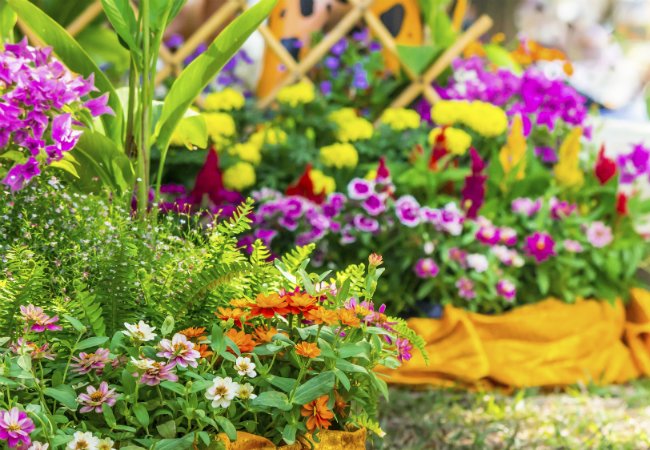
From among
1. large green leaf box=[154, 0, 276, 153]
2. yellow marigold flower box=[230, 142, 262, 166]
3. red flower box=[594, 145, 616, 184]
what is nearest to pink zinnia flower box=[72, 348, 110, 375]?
large green leaf box=[154, 0, 276, 153]

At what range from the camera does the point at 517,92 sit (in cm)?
361

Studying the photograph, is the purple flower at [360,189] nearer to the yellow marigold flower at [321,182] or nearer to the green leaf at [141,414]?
the yellow marigold flower at [321,182]

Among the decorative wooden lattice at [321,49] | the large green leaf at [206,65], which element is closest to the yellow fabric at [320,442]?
the large green leaf at [206,65]

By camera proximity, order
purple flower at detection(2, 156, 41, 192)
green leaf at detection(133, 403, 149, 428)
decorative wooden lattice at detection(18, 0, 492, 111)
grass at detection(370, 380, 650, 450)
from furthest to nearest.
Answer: decorative wooden lattice at detection(18, 0, 492, 111)
grass at detection(370, 380, 650, 450)
purple flower at detection(2, 156, 41, 192)
green leaf at detection(133, 403, 149, 428)

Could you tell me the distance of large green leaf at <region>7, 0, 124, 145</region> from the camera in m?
1.97

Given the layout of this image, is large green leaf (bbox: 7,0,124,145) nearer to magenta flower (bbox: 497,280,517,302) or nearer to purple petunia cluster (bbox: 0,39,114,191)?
purple petunia cluster (bbox: 0,39,114,191)

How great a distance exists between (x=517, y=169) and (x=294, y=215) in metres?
0.86

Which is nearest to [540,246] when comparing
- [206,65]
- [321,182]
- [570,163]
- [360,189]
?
[570,163]

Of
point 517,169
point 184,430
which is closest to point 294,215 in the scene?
point 517,169

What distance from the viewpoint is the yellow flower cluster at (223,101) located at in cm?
336

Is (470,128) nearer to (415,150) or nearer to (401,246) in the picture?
(415,150)

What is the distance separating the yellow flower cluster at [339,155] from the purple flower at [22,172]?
1.57 metres

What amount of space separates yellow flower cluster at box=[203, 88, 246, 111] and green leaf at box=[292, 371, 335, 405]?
2.09 meters

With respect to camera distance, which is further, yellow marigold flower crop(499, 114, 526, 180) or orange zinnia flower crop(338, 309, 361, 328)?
yellow marigold flower crop(499, 114, 526, 180)
